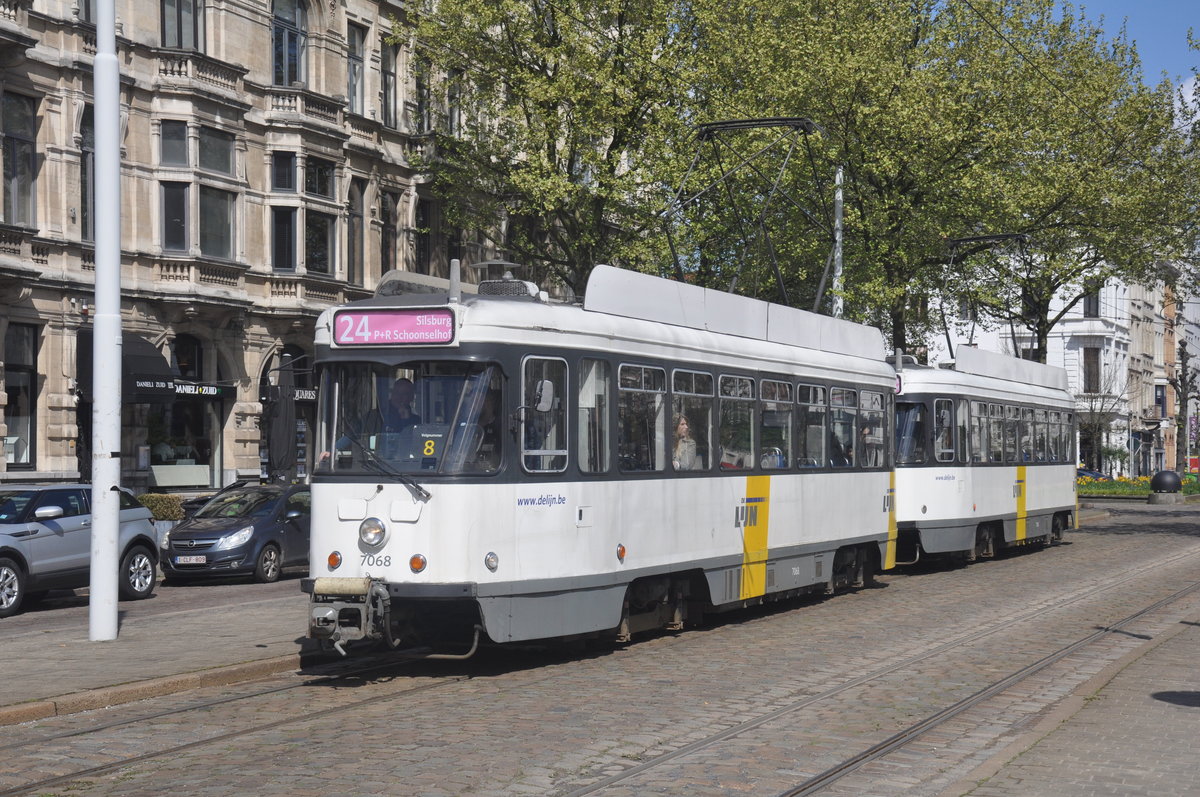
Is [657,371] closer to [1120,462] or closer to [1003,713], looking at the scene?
[1003,713]

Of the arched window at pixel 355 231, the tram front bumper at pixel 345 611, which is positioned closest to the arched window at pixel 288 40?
the arched window at pixel 355 231

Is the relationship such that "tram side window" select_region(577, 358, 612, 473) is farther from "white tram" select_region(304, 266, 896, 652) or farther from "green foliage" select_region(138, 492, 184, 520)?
"green foliage" select_region(138, 492, 184, 520)

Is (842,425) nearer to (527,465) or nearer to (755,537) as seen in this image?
(755,537)

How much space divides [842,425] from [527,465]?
7258 millimetres

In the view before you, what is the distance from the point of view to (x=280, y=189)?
113ft

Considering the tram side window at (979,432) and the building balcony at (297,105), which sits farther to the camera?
the building balcony at (297,105)

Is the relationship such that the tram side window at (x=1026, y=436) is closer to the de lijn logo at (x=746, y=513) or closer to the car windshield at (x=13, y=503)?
the de lijn logo at (x=746, y=513)

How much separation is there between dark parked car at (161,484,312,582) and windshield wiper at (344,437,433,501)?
11.4 metres

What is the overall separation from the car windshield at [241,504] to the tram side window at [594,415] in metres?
11.8

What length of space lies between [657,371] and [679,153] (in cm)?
1903

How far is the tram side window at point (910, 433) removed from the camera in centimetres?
2266

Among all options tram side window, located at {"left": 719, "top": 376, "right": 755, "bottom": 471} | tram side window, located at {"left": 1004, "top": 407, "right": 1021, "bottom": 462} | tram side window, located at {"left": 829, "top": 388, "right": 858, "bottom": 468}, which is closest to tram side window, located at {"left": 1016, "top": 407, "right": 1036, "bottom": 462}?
tram side window, located at {"left": 1004, "top": 407, "right": 1021, "bottom": 462}

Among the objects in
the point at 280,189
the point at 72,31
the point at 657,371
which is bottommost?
the point at 657,371

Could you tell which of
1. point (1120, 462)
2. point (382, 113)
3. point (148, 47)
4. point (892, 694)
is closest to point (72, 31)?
point (148, 47)
